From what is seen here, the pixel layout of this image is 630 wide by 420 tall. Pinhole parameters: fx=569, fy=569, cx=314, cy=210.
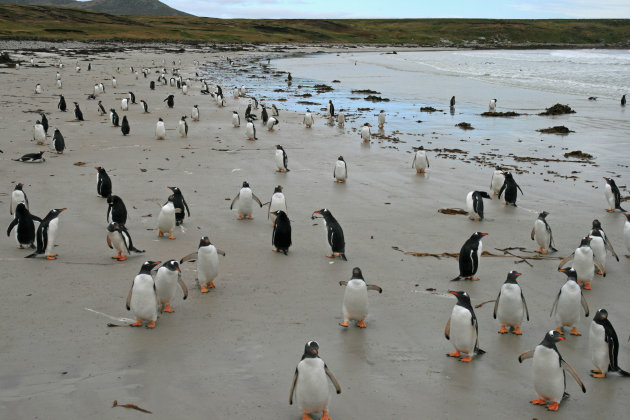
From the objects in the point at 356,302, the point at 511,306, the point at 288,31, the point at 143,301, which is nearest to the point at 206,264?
the point at 143,301

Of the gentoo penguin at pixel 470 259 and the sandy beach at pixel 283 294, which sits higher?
the gentoo penguin at pixel 470 259

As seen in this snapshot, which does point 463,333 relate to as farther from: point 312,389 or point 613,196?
point 613,196

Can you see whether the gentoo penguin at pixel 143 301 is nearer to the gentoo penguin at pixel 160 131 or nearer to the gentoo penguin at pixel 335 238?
the gentoo penguin at pixel 335 238

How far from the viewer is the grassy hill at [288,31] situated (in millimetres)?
83688

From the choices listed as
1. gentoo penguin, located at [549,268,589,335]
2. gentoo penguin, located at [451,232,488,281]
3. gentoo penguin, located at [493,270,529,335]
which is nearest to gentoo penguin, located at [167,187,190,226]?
gentoo penguin, located at [451,232,488,281]

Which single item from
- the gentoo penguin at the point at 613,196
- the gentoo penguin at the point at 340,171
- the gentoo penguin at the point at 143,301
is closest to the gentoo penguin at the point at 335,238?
the gentoo penguin at the point at 143,301

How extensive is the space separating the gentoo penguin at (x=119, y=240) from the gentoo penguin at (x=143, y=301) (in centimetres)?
180

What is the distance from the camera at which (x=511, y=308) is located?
5977 mm

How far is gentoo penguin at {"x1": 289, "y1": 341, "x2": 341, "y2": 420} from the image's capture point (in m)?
4.48

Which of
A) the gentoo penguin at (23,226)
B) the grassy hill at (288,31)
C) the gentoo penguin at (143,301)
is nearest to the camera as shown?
the gentoo penguin at (143,301)

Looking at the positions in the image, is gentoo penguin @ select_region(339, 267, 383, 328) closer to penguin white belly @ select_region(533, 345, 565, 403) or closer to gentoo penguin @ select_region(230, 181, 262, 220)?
penguin white belly @ select_region(533, 345, 565, 403)

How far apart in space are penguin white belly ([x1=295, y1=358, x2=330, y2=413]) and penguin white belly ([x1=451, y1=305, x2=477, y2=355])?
159 cm

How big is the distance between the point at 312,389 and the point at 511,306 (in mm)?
2594

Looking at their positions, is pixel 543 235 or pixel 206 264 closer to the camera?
pixel 206 264
